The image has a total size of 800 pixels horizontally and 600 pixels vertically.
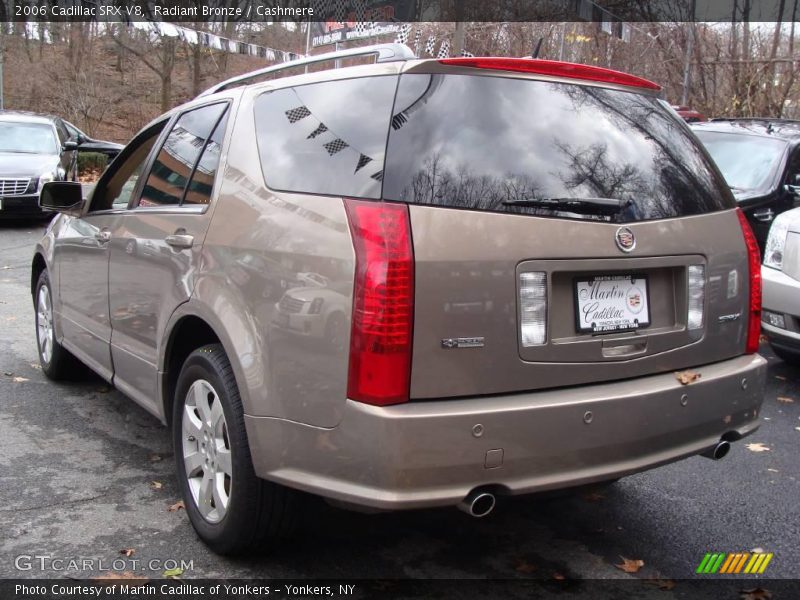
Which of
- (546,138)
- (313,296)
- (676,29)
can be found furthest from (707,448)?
(676,29)

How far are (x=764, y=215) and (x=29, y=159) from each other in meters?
11.0

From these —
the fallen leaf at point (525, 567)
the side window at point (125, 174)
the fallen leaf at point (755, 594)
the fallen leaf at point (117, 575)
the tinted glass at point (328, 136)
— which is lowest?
the fallen leaf at point (117, 575)

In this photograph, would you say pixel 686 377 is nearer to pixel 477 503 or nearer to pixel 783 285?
pixel 477 503

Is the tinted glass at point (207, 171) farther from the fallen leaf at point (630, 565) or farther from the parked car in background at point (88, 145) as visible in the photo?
the parked car in background at point (88, 145)

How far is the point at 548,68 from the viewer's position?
9.53 ft

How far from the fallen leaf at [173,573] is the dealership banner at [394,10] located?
8145 millimetres

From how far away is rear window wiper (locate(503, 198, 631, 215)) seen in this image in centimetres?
265

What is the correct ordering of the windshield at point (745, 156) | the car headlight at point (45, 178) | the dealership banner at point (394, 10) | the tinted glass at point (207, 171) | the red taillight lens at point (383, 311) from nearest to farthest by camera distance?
the red taillight lens at point (383, 311) < the tinted glass at point (207, 171) < the windshield at point (745, 156) < the dealership banner at point (394, 10) < the car headlight at point (45, 178)

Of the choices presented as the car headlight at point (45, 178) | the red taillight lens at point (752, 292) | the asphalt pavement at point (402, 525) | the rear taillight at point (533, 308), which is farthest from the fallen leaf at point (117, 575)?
the car headlight at point (45, 178)

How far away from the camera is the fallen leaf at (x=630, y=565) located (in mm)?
3148

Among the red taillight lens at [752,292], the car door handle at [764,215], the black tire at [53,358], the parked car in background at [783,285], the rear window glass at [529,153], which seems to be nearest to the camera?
the rear window glass at [529,153]

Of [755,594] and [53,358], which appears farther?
[53,358]

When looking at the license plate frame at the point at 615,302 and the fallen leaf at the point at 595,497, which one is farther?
the fallen leaf at the point at 595,497

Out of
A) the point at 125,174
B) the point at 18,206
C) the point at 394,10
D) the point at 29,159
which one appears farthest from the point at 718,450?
the point at 29,159
